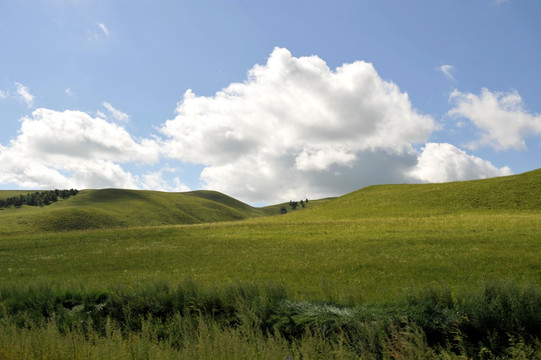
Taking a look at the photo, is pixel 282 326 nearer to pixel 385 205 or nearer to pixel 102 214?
pixel 385 205

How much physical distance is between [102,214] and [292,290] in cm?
13986

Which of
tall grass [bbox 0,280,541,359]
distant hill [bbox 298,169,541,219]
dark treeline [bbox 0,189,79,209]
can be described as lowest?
tall grass [bbox 0,280,541,359]

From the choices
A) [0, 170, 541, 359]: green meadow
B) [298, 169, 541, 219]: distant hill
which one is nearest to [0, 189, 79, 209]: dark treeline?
[0, 170, 541, 359]: green meadow

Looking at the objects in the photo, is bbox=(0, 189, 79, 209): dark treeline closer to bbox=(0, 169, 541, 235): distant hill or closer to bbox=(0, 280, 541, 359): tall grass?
bbox=(0, 169, 541, 235): distant hill

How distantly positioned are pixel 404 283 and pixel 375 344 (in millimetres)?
9831

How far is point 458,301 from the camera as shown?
10.9 meters

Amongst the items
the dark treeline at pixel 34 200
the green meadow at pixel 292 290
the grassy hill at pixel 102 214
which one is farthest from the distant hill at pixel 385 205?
the dark treeline at pixel 34 200

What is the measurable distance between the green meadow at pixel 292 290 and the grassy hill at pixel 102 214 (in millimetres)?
75440

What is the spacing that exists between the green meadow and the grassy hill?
248 feet

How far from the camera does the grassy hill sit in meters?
114

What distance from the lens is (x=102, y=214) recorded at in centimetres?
13950

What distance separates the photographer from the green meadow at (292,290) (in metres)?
9.06

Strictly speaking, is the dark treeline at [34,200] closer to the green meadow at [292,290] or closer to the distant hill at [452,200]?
the green meadow at [292,290]

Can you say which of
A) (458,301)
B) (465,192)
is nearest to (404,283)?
(458,301)
